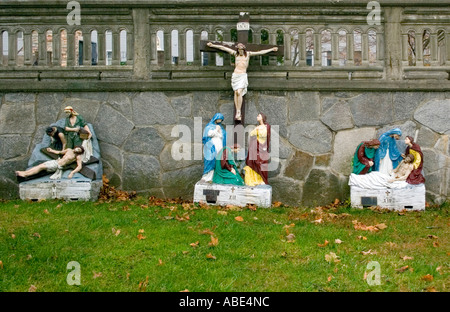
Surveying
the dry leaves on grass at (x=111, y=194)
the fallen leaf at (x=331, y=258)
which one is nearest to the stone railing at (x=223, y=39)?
the dry leaves on grass at (x=111, y=194)

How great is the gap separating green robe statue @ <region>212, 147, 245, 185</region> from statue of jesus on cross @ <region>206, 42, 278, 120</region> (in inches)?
29.3

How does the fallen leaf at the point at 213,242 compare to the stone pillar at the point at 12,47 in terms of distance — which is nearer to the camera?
the fallen leaf at the point at 213,242

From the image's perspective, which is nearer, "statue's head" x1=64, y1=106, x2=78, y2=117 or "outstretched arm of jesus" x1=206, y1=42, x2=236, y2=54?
"statue's head" x1=64, y1=106, x2=78, y2=117

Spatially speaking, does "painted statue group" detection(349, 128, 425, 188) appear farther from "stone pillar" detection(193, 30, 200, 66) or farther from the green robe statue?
"stone pillar" detection(193, 30, 200, 66)

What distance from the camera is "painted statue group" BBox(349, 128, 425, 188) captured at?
6953 millimetres

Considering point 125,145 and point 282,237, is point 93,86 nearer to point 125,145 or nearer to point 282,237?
point 125,145

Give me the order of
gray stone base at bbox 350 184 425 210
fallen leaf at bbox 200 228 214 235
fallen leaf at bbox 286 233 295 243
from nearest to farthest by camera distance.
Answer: fallen leaf at bbox 286 233 295 243 → fallen leaf at bbox 200 228 214 235 → gray stone base at bbox 350 184 425 210

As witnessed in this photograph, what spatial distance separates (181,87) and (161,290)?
433 centimetres

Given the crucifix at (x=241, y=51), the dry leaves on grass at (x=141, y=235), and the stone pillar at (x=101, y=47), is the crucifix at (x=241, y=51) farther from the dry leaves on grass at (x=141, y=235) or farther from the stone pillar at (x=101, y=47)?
the dry leaves on grass at (x=141, y=235)

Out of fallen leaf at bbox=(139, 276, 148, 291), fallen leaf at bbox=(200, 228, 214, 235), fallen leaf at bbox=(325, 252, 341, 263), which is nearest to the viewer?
fallen leaf at bbox=(139, 276, 148, 291)

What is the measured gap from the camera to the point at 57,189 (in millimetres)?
7070

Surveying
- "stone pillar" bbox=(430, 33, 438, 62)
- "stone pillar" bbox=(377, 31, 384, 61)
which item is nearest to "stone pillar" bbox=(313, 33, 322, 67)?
"stone pillar" bbox=(377, 31, 384, 61)

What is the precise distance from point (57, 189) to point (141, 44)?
2724 mm

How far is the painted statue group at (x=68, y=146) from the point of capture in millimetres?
7132
